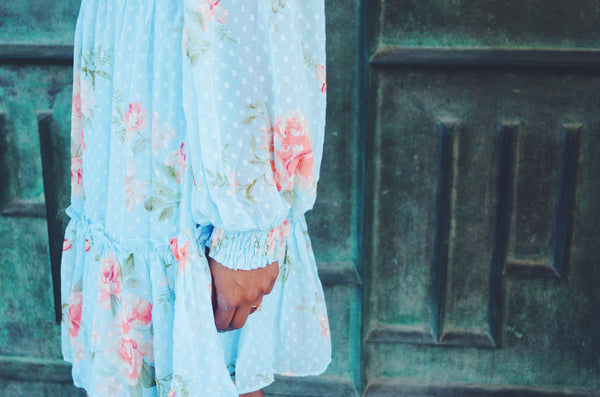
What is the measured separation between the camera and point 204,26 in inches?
25.0

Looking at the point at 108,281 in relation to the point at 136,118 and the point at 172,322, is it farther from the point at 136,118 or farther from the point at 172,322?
the point at 136,118

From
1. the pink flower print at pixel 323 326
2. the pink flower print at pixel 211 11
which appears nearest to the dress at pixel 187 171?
the pink flower print at pixel 211 11

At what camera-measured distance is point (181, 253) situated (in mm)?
698

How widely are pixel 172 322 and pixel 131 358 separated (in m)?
0.09

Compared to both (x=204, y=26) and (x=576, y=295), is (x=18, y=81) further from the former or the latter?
(x=576, y=295)

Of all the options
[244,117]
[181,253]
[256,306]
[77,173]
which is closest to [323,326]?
[256,306]

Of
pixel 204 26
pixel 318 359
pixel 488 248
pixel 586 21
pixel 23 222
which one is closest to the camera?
pixel 204 26

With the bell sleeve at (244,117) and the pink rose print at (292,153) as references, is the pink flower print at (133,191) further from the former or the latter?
the pink rose print at (292,153)

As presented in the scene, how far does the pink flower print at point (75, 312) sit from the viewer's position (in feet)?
2.92

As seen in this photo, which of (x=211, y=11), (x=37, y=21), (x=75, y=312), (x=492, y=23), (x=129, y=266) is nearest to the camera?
(x=211, y=11)

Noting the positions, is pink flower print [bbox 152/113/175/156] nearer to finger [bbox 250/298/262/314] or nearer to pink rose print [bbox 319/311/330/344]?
finger [bbox 250/298/262/314]

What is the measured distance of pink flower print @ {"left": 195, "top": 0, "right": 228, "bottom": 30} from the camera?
63 cm

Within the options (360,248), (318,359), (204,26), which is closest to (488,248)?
(360,248)

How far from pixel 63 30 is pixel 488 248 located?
1.20m
